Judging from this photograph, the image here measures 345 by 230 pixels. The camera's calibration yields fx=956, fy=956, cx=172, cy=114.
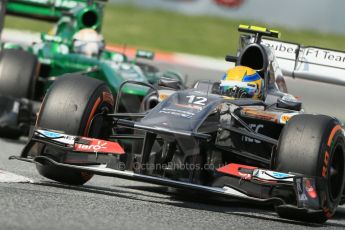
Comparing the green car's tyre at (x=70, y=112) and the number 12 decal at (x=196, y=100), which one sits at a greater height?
the number 12 decal at (x=196, y=100)

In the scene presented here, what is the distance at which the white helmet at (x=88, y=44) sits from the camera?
16016mm

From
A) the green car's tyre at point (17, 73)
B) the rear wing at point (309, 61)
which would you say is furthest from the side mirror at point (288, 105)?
the green car's tyre at point (17, 73)

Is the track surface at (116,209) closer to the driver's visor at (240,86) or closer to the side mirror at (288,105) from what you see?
the side mirror at (288,105)

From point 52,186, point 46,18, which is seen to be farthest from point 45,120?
point 46,18

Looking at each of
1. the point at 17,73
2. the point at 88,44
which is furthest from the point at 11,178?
the point at 88,44

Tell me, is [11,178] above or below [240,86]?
below

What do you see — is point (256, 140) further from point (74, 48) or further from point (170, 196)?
point (74, 48)

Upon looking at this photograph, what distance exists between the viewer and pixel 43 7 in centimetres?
1673

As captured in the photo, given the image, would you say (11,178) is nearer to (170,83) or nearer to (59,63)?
(170,83)

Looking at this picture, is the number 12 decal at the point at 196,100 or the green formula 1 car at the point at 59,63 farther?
the green formula 1 car at the point at 59,63

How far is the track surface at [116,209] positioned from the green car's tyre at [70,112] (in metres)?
0.13

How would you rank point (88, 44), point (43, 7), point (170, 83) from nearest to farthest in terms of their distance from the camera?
point (170, 83), point (88, 44), point (43, 7)

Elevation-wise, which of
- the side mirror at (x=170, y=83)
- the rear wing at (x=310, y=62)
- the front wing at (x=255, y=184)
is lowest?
the front wing at (x=255, y=184)

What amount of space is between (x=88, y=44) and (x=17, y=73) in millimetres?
2780
